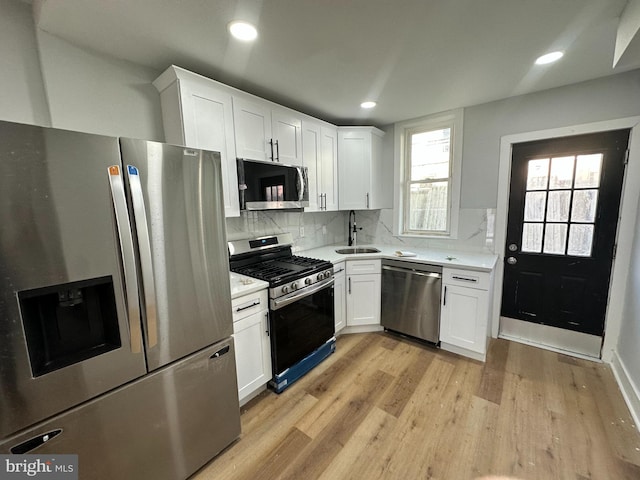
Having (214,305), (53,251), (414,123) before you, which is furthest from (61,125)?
(414,123)

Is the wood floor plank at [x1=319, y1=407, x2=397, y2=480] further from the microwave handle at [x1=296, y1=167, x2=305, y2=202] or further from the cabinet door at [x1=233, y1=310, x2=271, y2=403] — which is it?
the microwave handle at [x1=296, y1=167, x2=305, y2=202]

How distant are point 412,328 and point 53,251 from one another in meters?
2.83

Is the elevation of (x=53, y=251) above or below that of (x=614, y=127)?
below

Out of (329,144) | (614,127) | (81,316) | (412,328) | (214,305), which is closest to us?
(81,316)

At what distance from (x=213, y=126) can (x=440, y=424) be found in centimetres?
266

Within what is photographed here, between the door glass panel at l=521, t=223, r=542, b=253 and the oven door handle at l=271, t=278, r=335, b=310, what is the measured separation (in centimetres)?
201

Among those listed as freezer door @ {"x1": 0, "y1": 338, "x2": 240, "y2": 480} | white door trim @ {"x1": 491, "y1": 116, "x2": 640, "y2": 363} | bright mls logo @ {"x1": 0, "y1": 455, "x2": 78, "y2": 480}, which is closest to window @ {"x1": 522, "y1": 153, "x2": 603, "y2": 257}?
white door trim @ {"x1": 491, "y1": 116, "x2": 640, "y2": 363}

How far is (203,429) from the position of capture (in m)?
1.46

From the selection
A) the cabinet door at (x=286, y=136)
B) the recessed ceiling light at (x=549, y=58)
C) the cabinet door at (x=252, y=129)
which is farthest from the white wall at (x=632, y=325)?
the cabinet door at (x=252, y=129)

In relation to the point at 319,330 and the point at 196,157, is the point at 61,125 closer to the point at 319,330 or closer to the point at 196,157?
the point at 196,157

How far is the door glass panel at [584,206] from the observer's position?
230cm

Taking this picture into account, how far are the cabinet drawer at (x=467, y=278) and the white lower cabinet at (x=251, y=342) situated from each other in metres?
1.73

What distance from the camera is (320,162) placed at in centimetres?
287

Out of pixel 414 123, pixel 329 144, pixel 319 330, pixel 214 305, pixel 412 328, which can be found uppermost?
pixel 414 123
